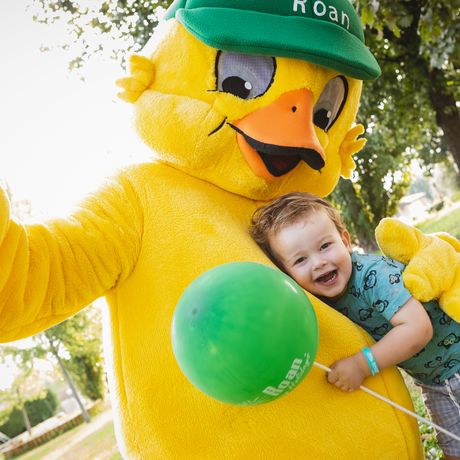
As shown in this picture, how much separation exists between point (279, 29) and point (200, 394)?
1213 mm

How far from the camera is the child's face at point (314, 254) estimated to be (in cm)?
160

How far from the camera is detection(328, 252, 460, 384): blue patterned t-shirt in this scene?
1577mm

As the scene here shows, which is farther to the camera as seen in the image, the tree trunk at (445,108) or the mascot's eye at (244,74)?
the tree trunk at (445,108)

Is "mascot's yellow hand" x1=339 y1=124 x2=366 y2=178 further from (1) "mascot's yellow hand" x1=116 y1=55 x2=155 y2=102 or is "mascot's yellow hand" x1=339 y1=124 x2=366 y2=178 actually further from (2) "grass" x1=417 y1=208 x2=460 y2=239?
(2) "grass" x1=417 y1=208 x2=460 y2=239

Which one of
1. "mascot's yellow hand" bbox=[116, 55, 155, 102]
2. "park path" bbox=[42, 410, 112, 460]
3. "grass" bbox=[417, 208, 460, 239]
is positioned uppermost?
"mascot's yellow hand" bbox=[116, 55, 155, 102]

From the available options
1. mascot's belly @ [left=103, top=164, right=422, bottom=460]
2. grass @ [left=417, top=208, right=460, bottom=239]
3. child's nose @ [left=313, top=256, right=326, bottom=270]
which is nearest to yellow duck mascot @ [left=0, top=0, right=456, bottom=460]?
mascot's belly @ [left=103, top=164, right=422, bottom=460]

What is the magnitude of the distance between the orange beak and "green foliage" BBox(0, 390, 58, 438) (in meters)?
25.9

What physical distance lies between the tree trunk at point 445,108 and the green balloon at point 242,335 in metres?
6.27

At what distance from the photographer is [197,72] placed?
1691mm

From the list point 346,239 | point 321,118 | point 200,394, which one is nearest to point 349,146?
point 321,118

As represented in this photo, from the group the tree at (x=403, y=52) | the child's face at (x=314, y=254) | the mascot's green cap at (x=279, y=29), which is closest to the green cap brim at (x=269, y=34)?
the mascot's green cap at (x=279, y=29)

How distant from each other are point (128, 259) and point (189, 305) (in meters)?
0.46

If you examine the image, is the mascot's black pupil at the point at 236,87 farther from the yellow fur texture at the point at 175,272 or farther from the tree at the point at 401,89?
the tree at the point at 401,89

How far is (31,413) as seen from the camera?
88.6 feet
